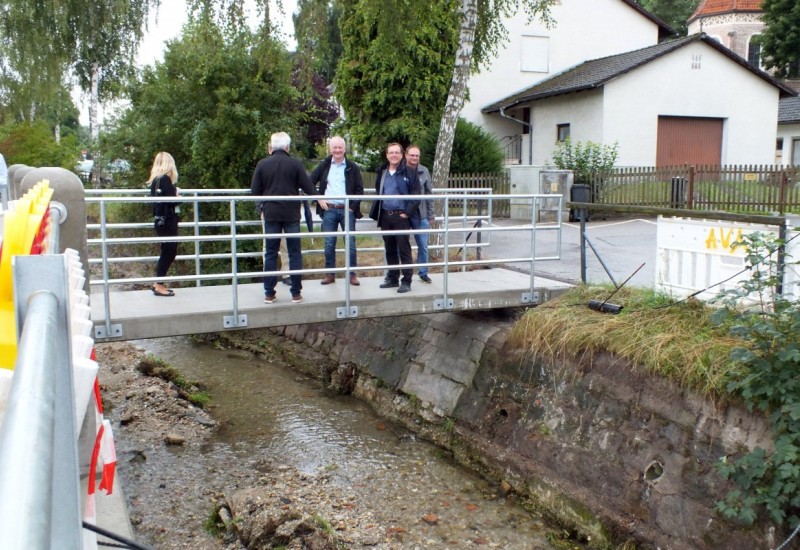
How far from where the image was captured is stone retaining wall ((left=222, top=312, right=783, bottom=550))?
569 centimetres

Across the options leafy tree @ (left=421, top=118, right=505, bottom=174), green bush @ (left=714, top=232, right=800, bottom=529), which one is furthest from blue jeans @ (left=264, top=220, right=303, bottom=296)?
leafy tree @ (left=421, top=118, right=505, bottom=174)

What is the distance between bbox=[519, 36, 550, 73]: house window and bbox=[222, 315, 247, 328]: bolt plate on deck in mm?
23499

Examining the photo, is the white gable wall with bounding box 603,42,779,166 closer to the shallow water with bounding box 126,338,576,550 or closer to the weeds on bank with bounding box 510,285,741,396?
the shallow water with bounding box 126,338,576,550

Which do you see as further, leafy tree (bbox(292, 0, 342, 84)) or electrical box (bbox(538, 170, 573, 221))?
electrical box (bbox(538, 170, 573, 221))

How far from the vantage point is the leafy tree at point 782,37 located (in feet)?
127

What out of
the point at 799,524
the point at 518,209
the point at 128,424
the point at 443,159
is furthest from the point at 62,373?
the point at 518,209

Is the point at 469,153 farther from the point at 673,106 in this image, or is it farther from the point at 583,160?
the point at 673,106

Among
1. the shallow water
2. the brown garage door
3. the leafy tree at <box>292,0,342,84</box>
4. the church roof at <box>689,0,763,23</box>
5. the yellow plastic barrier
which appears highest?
the church roof at <box>689,0,763,23</box>

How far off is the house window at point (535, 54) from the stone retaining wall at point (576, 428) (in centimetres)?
2083

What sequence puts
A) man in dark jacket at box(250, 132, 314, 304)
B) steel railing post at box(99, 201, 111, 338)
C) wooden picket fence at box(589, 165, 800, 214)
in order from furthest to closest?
wooden picket fence at box(589, 165, 800, 214) → man in dark jacket at box(250, 132, 314, 304) → steel railing post at box(99, 201, 111, 338)

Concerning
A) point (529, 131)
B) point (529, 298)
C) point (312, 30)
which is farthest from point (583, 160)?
point (529, 298)

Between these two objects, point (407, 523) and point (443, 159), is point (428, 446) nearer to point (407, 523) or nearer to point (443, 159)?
point (407, 523)

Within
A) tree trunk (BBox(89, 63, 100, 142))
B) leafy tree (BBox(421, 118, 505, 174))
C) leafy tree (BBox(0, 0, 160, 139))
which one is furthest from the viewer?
leafy tree (BBox(421, 118, 505, 174))

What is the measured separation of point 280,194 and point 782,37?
3952 centimetres
